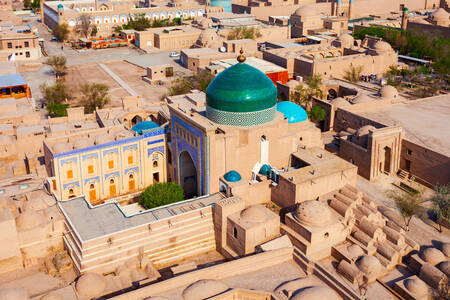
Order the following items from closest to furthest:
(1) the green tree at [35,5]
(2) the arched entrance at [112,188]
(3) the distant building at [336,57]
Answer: (2) the arched entrance at [112,188] < (3) the distant building at [336,57] < (1) the green tree at [35,5]

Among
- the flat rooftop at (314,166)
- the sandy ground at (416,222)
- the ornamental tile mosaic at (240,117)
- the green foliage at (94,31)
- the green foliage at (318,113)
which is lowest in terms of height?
the sandy ground at (416,222)

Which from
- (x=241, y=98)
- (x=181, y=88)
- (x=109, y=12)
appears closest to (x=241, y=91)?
(x=241, y=98)

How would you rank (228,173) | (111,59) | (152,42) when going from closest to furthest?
(228,173)
(111,59)
(152,42)

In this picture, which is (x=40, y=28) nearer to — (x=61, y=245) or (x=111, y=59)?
(x=111, y=59)

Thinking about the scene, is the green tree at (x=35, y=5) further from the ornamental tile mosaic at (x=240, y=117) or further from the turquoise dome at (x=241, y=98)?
the ornamental tile mosaic at (x=240, y=117)

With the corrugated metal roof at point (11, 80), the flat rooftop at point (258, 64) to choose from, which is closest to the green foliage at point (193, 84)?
the flat rooftop at point (258, 64)

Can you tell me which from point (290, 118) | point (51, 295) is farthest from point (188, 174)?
point (51, 295)

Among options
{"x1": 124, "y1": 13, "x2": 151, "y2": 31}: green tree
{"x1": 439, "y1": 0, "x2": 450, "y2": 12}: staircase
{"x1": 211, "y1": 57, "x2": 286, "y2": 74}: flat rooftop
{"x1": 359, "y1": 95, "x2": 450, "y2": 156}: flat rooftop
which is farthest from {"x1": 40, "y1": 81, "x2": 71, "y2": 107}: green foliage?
{"x1": 439, "y1": 0, "x2": 450, "y2": 12}: staircase
